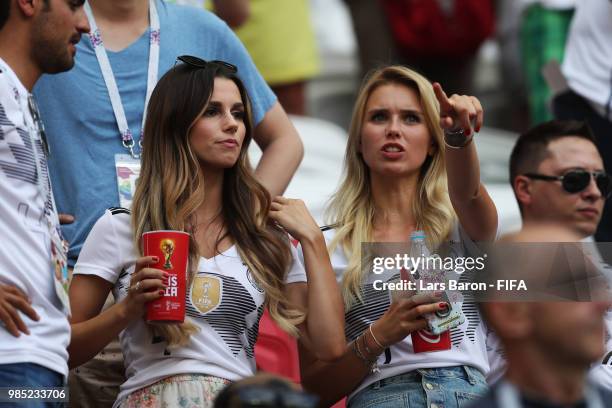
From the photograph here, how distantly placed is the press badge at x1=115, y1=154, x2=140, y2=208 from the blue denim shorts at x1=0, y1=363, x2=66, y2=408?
105 cm

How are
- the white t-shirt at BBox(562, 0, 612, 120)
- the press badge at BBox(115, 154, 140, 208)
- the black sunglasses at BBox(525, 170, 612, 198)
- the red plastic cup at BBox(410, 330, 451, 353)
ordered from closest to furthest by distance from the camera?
the red plastic cup at BBox(410, 330, 451, 353), the press badge at BBox(115, 154, 140, 208), the black sunglasses at BBox(525, 170, 612, 198), the white t-shirt at BBox(562, 0, 612, 120)

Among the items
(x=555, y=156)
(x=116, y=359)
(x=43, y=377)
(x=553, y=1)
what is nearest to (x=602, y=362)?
(x=555, y=156)

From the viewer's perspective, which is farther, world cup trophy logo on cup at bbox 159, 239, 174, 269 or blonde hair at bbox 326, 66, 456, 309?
blonde hair at bbox 326, 66, 456, 309

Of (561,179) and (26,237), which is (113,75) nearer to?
(26,237)

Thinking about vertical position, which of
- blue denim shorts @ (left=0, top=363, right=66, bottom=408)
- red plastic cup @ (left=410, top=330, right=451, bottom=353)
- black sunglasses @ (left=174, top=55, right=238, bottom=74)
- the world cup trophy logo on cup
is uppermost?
black sunglasses @ (left=174, top=55, right=238, bottom=74)

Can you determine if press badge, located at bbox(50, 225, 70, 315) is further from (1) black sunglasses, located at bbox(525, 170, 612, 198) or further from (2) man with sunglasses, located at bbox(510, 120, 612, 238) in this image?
(1) black sunglasses, located at bbox(525, 170, 612, 198)

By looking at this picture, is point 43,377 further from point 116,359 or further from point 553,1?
point 553,1

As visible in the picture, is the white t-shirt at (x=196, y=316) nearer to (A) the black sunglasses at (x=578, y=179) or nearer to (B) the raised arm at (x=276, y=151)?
(B) the raised arm at (x=276, y=151)

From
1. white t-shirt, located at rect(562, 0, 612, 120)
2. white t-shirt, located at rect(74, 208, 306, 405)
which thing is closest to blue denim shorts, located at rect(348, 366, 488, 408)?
white t-shirt, located at rect(74, 208, 306, 405)

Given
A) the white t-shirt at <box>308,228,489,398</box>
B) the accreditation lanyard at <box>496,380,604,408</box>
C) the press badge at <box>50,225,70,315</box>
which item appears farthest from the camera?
the white t-shirt at <box>308,228,489,398</box>

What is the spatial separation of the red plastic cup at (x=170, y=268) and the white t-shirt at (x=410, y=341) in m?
0.82

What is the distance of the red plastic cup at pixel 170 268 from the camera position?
431 centimetres

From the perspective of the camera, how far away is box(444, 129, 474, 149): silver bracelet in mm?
4773

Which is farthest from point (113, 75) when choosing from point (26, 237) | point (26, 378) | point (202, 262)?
point (26, 378)
